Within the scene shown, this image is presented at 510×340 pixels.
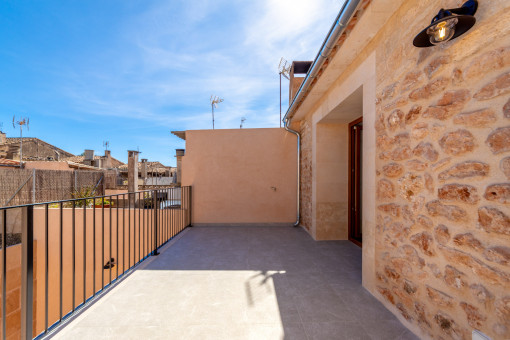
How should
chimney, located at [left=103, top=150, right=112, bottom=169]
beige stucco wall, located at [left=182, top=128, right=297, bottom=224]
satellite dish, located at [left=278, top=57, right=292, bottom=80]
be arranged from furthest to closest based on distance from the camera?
chimney, located at [left=103, top=150, right=112, bottom=169] < satellite dish, located at [left=278, top=57, right=292, bottom=80] < beige stucco wall, located at [left=182, top=128, right=297, bottom=224]

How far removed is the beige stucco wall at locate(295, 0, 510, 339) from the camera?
946mm

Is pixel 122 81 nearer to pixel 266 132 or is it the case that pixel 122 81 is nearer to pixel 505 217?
pixel 266 132

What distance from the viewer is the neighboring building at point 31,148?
49.3 feet

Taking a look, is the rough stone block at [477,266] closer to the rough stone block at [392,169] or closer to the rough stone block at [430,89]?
the rough stone block at [392,169]

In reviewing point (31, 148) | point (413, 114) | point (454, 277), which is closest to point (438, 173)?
point (413, 114)

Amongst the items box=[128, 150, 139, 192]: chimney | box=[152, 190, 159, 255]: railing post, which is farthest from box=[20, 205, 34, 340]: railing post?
box=[128, 150, 139, 192]: chimney

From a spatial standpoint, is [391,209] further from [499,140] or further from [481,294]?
[499,140]

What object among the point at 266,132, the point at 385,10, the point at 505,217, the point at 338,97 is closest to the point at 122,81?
the point at 266,132

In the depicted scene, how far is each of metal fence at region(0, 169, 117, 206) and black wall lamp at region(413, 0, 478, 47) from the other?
10304 mm

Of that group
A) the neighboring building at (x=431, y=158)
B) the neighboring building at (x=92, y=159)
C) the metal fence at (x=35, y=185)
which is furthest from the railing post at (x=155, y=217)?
the neighboring building at (x=92, y=159)

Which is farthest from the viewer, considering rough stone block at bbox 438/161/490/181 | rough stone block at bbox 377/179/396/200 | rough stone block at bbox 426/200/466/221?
rough stone block at bbox 377/179/396/200

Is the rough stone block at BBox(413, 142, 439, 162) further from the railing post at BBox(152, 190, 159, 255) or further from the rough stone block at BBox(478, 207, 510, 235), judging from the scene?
the railing post at BBox(152, 190, 159, 255)

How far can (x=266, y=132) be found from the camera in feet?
15.6

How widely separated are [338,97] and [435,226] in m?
1.90
